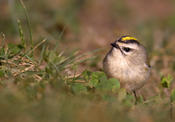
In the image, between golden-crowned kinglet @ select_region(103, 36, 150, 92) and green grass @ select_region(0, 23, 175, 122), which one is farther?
golden-crowned kinglet @ select_region(103, 36, 150, 92)

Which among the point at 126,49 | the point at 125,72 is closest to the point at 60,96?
the point at 125,72

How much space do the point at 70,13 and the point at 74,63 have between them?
3.30m

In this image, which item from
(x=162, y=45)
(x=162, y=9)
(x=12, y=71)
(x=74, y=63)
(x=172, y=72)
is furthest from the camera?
(x=162, y=9)

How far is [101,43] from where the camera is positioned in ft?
19.1

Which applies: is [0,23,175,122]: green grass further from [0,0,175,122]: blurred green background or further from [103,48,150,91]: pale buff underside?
[103,48,150,91]: pale buff underside

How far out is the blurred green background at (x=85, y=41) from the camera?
2230 millimetres

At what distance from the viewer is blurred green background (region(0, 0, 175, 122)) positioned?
2.23m

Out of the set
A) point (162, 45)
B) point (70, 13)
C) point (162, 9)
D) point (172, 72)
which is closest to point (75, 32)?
point (70, 13)

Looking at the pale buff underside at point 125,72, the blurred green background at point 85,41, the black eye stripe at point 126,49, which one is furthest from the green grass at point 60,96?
the black eye stripe at point 126,49

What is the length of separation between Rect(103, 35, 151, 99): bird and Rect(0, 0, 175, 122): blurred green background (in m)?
0.30

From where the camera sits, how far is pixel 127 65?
11.4 ft

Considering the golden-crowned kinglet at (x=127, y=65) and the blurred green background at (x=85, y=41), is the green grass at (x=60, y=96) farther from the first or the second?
the golden-crowned kinglet at (x=127, y=65)

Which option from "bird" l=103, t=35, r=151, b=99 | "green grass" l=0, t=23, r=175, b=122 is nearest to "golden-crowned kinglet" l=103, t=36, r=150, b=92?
"bird" l=103, t=35, r=151, b=99

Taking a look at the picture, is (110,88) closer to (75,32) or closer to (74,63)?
(74,63)
